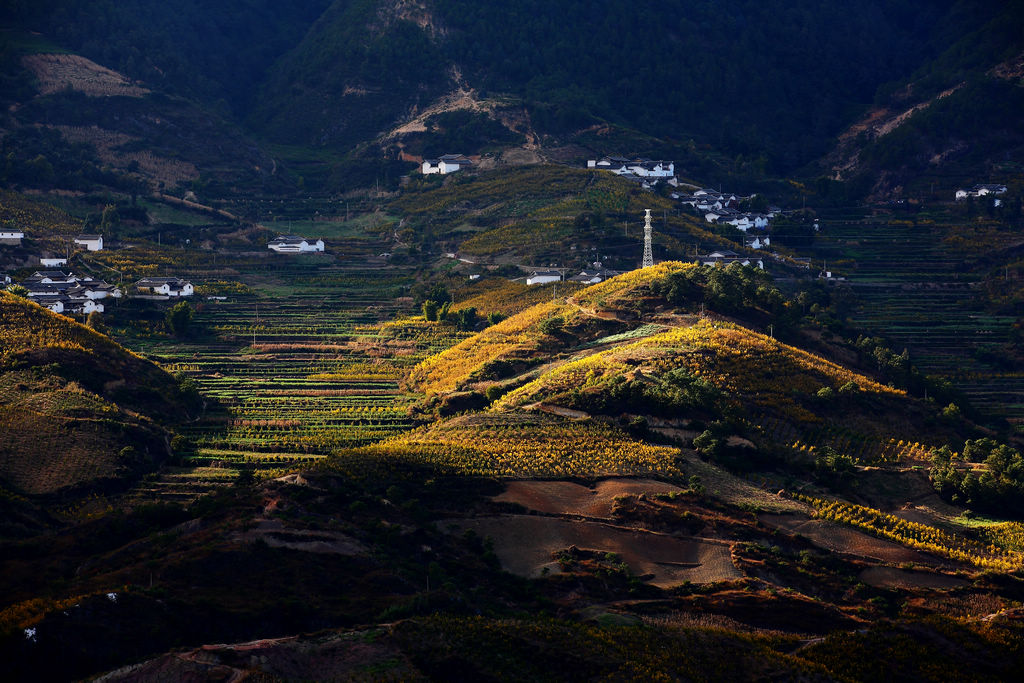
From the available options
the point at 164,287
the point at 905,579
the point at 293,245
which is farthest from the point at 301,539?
the point at 293,245

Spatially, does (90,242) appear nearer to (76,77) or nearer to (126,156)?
(126,156)

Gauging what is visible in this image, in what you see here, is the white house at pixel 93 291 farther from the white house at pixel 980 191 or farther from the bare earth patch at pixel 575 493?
the white house at pixel 980 191

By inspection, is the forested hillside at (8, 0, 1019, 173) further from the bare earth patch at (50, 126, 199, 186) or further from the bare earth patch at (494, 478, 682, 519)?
the bare earth patch at (494, 478, 682, 519)

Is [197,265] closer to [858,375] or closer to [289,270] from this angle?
[289,270]

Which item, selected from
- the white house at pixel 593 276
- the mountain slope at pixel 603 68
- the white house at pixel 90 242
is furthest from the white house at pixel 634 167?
the white house at pixel 90 242

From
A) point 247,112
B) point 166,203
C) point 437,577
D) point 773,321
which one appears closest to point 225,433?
point 437,577

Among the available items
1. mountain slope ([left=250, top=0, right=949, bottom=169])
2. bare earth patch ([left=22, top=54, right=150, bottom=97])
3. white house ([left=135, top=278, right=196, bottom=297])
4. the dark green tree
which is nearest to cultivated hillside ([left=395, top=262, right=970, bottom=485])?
the dark green tree
